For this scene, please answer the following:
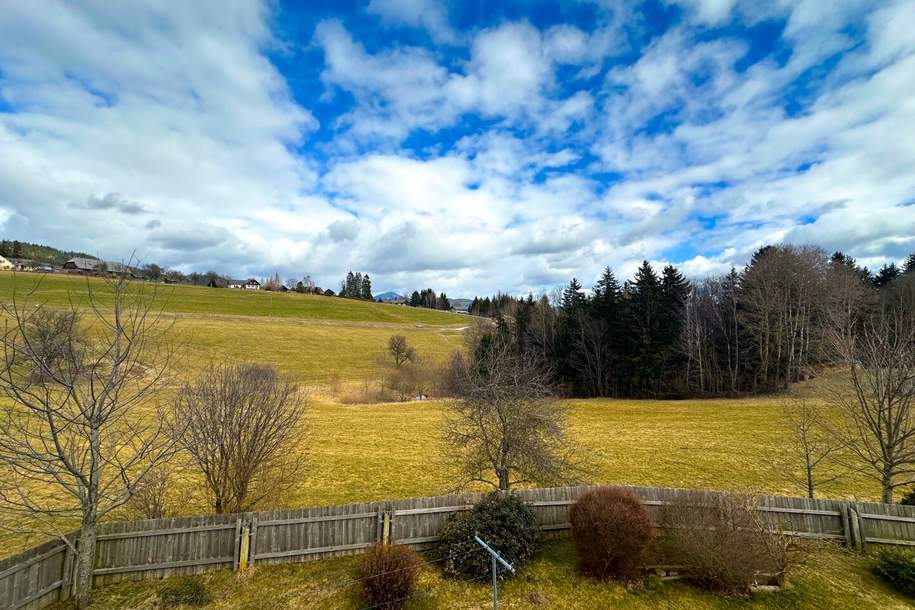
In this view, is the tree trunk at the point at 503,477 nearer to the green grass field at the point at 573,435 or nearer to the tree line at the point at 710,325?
the green grass field at the point at 573,435

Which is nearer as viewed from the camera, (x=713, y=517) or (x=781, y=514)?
Result: (x=713, y=517)

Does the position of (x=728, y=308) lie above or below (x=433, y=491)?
above

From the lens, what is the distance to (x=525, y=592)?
32.1 ft

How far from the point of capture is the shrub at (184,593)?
360 inches

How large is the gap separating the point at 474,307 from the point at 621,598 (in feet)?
Answer: 389

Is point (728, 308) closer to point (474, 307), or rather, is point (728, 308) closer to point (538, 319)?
point (538, 319)

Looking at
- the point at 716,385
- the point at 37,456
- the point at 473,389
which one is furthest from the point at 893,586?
the point at 716,385

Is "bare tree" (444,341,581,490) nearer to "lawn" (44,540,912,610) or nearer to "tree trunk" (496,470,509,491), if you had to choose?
"tree trunk" (496,470,509,491)

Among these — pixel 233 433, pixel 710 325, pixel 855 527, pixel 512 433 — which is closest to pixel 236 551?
pixel 233 433

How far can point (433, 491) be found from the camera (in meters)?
16.6

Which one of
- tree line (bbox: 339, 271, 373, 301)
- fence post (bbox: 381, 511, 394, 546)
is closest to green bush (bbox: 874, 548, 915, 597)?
fence post (bbox: 381, 511, 394, 546)

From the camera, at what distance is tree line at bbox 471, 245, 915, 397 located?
37812mm

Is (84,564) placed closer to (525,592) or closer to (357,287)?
(525,592)

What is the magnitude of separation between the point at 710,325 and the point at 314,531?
48.2 meters
